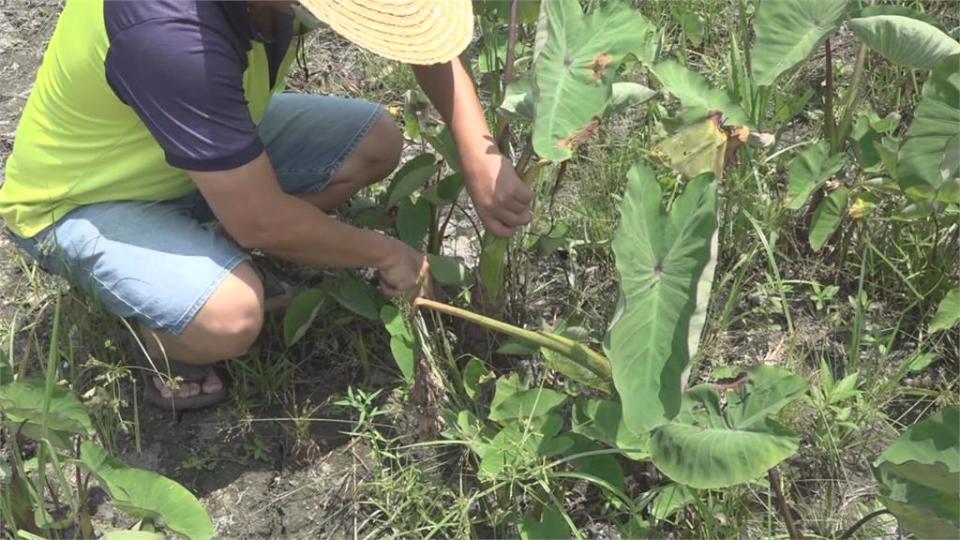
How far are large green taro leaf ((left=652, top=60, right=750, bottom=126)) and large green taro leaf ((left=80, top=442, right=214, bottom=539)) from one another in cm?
91

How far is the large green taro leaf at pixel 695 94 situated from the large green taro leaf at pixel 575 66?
0.33ft

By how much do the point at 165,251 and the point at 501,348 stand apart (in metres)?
0.54

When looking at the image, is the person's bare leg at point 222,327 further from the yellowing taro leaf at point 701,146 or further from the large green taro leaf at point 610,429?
the yellowing taro leaf at point 701,146

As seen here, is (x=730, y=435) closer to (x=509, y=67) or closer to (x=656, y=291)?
(x=656, y=291)

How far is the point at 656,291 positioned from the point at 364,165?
0.76 m

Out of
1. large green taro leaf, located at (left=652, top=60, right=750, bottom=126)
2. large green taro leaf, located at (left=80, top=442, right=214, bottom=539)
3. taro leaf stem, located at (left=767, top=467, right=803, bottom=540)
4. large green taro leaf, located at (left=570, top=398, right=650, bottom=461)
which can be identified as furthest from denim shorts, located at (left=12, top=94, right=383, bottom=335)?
taro leaf stem, located at (left=767, top=467, right=803, bottom=540)

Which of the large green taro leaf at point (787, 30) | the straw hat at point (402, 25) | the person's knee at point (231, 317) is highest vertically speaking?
the straw hat at point (402, 25)

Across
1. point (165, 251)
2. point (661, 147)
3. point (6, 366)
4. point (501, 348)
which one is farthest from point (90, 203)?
point (661, 147)

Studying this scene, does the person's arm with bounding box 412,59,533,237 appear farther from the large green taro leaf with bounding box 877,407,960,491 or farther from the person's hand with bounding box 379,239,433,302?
the large green taro leaf with bounding box 877,407,960,491

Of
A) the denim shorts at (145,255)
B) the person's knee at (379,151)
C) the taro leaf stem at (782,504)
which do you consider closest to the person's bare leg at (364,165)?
the person's knee at (379,151)

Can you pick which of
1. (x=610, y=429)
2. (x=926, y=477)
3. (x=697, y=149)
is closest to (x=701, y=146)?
(x=697, y=149)

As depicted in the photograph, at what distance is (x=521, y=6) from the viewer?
1.90 m

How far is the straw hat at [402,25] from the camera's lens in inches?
55.5

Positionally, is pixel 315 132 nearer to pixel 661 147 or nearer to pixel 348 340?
pixel 348 340
